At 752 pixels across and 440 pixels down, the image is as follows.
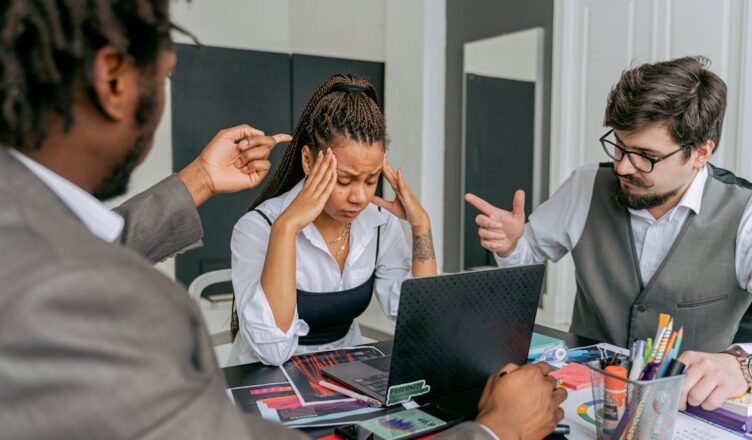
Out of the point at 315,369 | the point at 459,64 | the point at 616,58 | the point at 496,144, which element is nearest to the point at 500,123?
the point at 496,144

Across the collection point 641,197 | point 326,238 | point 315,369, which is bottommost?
point 315,369

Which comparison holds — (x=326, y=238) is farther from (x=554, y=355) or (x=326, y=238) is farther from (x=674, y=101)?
(x=674, y=101)

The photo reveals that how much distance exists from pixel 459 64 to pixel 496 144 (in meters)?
0.62

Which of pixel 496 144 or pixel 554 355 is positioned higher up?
pixel 496 144

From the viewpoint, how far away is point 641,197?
1.69m

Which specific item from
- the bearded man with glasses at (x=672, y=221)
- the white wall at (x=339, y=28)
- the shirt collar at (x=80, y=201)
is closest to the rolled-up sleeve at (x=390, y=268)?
the bearded man with glasses at (x=672, y=221)

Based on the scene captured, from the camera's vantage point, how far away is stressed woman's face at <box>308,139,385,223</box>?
1.72 m

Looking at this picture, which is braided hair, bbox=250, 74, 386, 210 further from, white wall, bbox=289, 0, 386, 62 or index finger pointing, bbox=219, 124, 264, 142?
white wall, bbox=289, 0, 386, 62

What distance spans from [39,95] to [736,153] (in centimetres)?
257

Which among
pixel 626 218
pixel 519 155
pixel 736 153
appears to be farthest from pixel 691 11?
pixel 626 218

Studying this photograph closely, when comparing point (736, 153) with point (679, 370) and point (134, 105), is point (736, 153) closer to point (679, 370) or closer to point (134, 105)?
point (679, 370)

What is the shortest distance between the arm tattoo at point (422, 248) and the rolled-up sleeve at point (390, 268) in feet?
0.18

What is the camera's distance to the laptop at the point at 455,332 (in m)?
1.05

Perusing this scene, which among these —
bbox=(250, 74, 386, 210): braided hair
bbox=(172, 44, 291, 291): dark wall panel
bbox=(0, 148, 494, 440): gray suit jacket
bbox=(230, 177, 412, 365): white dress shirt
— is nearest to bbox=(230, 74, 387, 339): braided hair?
bbox=(250, 74, 386, 210): braided hair
